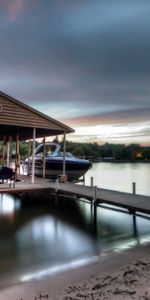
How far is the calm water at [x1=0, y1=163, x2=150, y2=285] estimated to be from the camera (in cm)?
456

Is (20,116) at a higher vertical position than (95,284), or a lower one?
higher

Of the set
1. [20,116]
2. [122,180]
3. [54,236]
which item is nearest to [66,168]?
[20,116]

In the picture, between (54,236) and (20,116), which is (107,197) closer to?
(54,236)

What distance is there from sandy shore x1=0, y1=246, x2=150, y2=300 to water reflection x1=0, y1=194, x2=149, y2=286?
0.59 m

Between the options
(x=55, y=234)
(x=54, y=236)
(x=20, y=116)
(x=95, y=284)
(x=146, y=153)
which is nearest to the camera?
(x=95, y=284)

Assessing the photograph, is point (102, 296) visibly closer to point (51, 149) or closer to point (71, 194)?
point (71, 194)

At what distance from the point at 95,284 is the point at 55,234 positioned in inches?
121

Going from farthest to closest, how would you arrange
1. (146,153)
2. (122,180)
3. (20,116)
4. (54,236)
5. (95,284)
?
(146,153) < (122,180) < (20,116) < (54,236) < (95,284)

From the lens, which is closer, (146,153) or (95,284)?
(95,284)

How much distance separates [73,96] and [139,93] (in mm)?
3671

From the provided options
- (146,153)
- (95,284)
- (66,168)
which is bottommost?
(95,284)

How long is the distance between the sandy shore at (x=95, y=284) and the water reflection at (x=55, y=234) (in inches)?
23.3

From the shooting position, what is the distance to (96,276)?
3.77 m

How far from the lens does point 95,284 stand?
11.3ft
